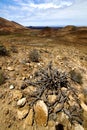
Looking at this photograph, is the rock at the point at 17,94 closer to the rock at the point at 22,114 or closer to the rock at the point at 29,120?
the rock at the point at 22,114

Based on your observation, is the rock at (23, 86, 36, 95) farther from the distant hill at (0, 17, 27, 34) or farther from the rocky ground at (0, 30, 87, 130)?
the distant hill at (0, 17, 27, 34)

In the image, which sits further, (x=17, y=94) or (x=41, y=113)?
(x=17, y=94)

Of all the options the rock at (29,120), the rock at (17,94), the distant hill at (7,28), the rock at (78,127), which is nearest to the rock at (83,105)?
the rock at (78,127)

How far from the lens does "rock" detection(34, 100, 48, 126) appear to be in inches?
143

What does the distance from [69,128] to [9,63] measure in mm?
3235

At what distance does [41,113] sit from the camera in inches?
146

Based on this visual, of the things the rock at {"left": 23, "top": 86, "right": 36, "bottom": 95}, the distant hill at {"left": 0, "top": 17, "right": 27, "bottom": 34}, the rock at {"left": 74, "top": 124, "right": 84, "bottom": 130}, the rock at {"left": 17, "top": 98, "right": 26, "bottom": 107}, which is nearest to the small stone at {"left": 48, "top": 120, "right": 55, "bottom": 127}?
the rock at {"left": 74, "top": 124, "right": 84, "bottom": 130}

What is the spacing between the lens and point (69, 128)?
3.56m

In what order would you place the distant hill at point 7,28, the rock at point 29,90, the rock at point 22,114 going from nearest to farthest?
1. the rock at point 22,114
2. the rock at point 29,90
3. the distant hill at point 7,28

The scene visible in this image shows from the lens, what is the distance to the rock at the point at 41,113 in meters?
3.62

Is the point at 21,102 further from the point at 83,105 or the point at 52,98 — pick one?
the point at 83,105

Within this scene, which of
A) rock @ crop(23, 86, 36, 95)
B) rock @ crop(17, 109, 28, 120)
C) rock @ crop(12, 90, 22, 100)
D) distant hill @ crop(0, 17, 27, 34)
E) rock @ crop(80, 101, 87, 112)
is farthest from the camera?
distant hill @ crop(0, 17, 27, 34)

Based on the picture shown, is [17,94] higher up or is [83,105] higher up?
[17,94]

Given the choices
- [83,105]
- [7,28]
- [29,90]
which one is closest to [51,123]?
[83,105]
